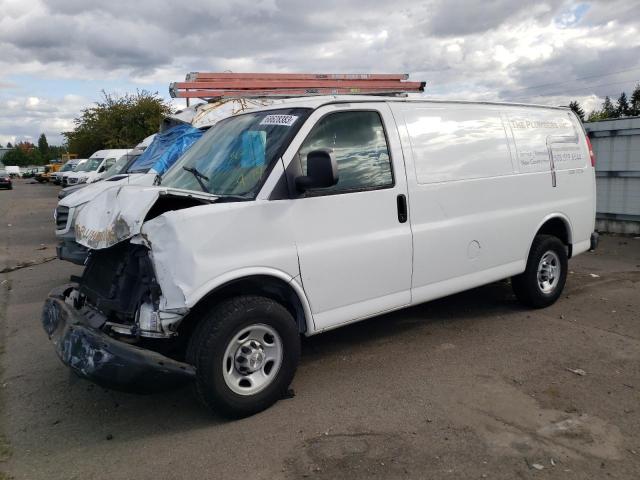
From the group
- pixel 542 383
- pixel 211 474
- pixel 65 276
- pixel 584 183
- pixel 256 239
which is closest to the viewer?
pixel 211 474

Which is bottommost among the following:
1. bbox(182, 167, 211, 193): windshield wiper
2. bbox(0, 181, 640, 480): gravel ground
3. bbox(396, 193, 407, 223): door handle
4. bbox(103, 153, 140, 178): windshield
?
bbox(0, 181, 640, 480): gravel ground

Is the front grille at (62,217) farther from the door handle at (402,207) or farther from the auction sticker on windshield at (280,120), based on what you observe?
the door handle at (402,207)

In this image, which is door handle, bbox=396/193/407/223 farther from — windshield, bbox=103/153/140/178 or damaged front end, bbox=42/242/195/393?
windshield, bbox=103/153/140/178

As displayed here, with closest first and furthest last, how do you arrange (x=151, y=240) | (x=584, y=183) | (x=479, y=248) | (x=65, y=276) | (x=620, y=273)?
(x=151, y=240)
(x=479, y=248)
(x=584, y=183)
(x=620, y=273)
(x=65, y=276)

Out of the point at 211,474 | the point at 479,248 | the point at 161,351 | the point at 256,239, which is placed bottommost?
the point at 211,474

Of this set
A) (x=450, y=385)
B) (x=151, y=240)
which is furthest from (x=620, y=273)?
(x=151, y=240)

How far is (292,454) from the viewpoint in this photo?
136 inches

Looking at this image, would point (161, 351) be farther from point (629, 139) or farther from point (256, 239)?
point (629, 139)

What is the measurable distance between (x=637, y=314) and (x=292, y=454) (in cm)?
435

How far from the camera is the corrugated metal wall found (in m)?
10.3

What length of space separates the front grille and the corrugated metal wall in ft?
31.5

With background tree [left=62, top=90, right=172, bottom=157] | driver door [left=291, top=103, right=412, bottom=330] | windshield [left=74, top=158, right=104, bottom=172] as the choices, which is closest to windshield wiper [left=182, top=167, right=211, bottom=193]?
driver door [left=291, top=103, right=412, bottom=330]

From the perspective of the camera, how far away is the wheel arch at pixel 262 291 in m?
3.66

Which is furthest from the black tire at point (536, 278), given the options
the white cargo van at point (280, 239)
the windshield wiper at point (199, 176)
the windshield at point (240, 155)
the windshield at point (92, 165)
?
the windshield at point (92, 165)
